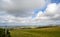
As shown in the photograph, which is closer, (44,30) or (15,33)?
(15,33)

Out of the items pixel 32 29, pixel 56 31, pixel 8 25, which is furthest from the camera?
pixel 56 31

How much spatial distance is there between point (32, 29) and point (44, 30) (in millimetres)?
1895

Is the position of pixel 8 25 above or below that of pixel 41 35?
above

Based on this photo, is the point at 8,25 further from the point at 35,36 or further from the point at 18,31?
the point at 35,36

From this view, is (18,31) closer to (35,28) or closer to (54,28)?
(35,28)

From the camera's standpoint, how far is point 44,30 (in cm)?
1542

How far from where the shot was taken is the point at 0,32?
44.9ft

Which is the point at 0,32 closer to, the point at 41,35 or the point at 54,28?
the point at 41,35

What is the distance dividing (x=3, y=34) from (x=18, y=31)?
3.86ft

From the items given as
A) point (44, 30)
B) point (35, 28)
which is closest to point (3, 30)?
point (35, 28)

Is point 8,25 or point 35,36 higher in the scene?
point 8,25

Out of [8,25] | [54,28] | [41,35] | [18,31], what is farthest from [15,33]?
[54,28]

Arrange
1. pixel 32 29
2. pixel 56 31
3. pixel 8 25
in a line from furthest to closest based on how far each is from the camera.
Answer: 1. pixel 56 31
2. pixel 32 29
3. pixel 8 25

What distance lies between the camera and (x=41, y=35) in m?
14.2
